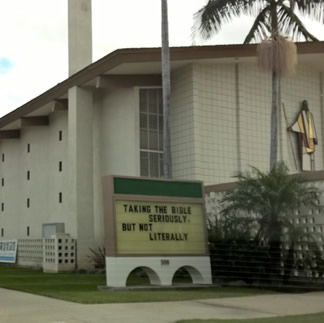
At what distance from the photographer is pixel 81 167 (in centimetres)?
2833

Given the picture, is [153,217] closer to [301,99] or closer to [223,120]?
[223,120]

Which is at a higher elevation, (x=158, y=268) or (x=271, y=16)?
(x=271, y=16)

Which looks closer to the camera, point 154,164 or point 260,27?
point 260,27

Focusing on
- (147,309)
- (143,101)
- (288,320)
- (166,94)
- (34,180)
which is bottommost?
(288,320)

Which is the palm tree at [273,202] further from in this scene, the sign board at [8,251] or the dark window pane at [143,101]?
the sign board at [8,251]

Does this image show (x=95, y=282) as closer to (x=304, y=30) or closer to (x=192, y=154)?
(x=192, y=154)

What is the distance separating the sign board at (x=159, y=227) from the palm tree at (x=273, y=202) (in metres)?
1.22

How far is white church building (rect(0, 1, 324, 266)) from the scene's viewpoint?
25703mm

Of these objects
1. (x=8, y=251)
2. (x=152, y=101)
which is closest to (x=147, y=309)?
(x=152, y=101)

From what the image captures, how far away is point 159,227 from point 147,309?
16.6ft

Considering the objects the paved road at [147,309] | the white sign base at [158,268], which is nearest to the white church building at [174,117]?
the white sign base at [158,268]

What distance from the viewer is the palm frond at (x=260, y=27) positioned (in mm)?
23656

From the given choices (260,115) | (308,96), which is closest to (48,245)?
(260,115)

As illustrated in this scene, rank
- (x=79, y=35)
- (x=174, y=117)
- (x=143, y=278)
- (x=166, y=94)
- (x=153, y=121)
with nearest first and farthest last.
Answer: (x=143, y=278), (x=166, y=94), (x=174, y=117), (x=153, y=121), (x=79, y=35)
